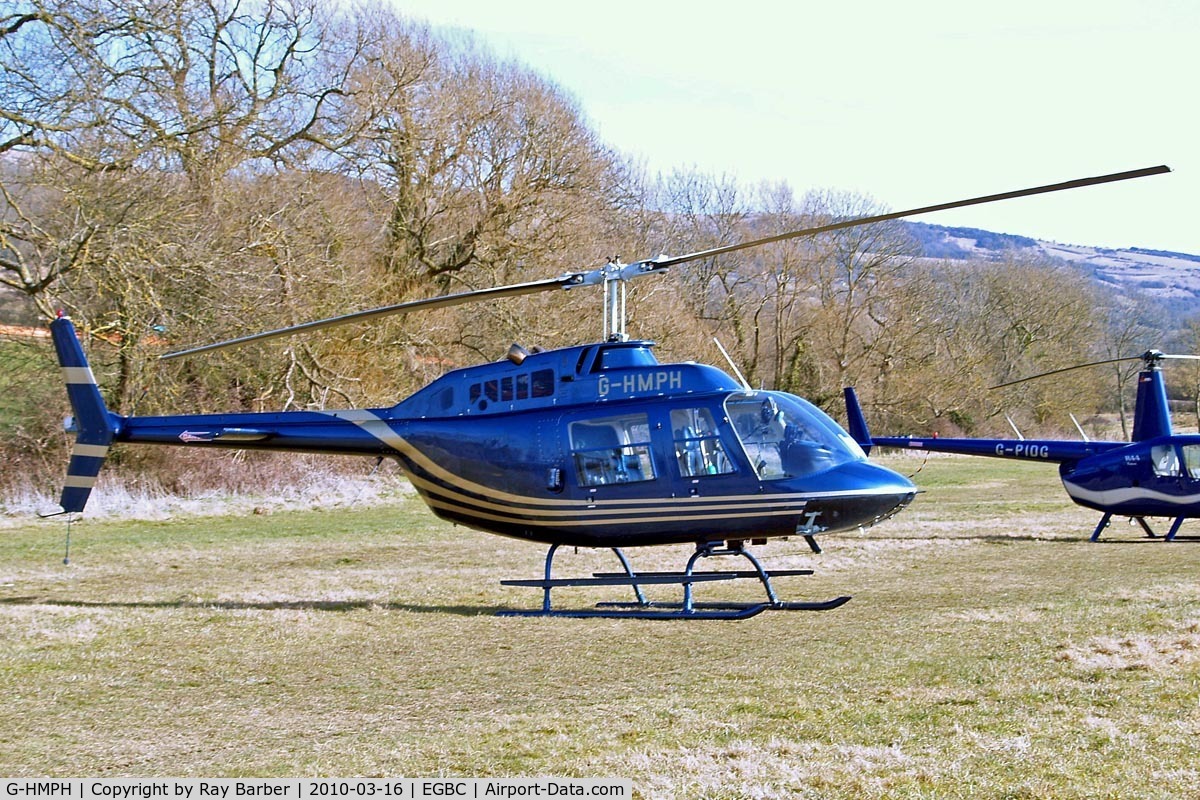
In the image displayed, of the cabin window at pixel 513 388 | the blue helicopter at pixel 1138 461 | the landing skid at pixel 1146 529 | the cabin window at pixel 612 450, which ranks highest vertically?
the cabin window at pixel 513 388

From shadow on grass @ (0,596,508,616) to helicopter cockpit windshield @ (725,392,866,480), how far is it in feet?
11.1

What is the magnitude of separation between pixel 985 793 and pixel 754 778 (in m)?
1.22

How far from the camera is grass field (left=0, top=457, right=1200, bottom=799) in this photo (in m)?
6.53

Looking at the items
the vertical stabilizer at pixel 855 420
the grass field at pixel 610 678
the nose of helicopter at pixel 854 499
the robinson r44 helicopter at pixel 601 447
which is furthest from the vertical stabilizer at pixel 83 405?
the vertical stabilizer at pixel 855 420

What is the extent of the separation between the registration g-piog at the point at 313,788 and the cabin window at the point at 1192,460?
1573cm

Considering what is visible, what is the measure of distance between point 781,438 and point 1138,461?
10708 mm

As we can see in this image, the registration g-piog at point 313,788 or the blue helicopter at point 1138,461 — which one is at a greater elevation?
the blue helicopter at point 1138,461

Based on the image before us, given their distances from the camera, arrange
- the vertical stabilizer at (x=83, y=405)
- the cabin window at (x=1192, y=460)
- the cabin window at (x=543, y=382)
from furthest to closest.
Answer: the cabin window at (x=1192, y=460), the vertical stabilizer at (x=83, y=405), the cabin window at (x=543, y=382)

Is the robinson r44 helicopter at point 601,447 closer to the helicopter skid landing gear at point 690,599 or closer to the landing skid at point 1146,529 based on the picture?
the helicopter skid landing gear at point 690,599

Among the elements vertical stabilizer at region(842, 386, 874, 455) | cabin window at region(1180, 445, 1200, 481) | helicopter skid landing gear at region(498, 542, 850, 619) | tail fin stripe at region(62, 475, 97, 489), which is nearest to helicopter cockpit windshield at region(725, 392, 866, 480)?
helicopter skid landing gear at region(498, 542, 850, 619)

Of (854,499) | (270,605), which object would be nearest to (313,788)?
(854,499)

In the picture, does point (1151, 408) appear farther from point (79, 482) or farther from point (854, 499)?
point (79, 482)

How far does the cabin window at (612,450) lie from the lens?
37.6 feet

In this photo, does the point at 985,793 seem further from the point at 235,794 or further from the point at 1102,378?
the point at 1102,378
